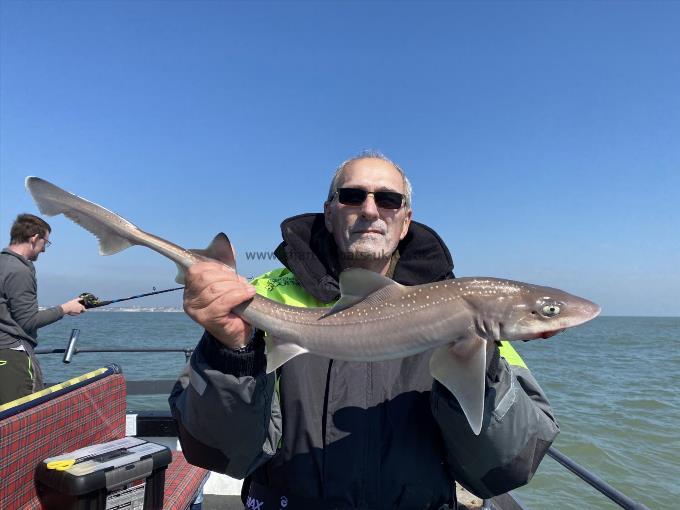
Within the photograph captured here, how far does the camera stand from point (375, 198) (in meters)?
3.49

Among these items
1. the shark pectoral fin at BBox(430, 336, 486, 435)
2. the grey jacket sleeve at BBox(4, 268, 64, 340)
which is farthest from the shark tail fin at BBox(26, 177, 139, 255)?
the grey jacket sleeve at BBox(4, 268, 64, 340)

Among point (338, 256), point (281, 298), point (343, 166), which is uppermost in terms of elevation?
point (343, 166)

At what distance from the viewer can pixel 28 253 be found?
6895 millimetres

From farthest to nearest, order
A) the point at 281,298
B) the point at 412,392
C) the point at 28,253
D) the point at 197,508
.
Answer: the point at 28,253
the point at 197,508
the point at 281,298
the point at 412,392

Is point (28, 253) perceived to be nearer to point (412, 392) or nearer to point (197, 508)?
point (197, 508)

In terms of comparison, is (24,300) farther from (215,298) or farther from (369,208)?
(369,208)

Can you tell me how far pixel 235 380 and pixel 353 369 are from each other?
0.80 meters

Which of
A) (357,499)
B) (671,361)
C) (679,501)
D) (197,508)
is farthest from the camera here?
(671,361)

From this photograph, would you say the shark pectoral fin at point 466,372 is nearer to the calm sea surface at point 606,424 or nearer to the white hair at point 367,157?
the white hair at point 367,157

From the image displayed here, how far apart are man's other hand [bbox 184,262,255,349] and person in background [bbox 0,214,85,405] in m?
5.33

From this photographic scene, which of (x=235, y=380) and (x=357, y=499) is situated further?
(x=357, y=499)

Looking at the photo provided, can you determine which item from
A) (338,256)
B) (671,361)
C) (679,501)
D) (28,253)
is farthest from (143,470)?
(671,361)

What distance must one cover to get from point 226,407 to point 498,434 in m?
1.50

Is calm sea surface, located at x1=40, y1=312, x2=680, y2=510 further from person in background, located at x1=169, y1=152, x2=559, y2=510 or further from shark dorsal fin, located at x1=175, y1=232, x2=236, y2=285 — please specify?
shark dorsal fin, located at x1=175, y1=232, x2=236, y2=285
